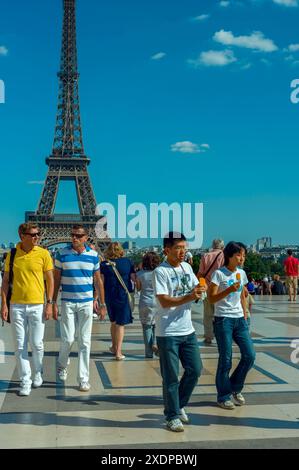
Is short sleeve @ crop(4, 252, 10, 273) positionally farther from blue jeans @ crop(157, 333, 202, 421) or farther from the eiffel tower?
the eiffel tower

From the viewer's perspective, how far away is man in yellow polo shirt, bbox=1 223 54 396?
625cm

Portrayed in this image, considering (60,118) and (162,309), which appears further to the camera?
(60,118)

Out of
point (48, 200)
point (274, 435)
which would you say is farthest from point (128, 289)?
point (48, 200)

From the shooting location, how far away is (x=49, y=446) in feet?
14.7

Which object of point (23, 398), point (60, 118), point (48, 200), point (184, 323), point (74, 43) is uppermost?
point (74, 43)

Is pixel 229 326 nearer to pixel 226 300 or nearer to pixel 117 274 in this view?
pixel 226 300

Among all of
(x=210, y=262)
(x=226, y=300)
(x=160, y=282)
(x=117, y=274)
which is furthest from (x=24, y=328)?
(x=210, y=262)

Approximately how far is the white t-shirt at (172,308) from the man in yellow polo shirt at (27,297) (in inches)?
72.3

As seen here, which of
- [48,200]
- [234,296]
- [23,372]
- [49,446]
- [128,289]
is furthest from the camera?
[48,200]

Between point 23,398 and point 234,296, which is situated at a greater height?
point 234,296

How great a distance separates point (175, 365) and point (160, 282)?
2.31 ft
